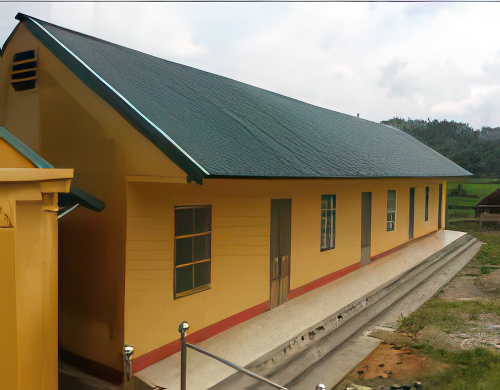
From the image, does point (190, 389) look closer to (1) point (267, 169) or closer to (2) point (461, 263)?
(1) point (267, 169)

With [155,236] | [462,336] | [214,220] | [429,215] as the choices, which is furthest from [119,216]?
[429,215]

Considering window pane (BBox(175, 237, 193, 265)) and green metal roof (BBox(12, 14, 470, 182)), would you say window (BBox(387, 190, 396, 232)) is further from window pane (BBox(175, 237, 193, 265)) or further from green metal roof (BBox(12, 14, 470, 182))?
window pane (BBox(175, 237, 193, 265))

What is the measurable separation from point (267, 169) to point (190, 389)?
348 cm

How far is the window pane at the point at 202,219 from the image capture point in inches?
264

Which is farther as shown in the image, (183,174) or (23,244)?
(183,174)

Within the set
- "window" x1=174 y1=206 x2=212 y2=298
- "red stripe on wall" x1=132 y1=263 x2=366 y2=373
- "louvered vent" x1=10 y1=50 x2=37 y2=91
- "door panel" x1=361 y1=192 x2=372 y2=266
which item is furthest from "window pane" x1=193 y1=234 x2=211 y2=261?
"door panel" x1=361 y1=192 x2=372 y2=266

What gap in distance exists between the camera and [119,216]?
227 inches

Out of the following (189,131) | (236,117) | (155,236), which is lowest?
(155,236)

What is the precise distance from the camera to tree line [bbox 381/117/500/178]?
134 feet

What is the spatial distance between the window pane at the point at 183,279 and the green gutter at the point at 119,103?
1.91 m

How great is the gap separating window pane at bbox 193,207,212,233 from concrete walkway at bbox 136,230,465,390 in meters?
1.81

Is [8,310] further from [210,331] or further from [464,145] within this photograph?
[464,145]

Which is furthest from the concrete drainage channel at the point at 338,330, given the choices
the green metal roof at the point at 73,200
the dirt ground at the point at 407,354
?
the green metal roof at the point at 73,200

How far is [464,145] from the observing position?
47375mm
